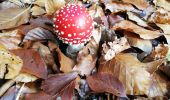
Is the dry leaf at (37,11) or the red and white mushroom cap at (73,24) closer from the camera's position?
the red and white mushroom cap at (73,24)

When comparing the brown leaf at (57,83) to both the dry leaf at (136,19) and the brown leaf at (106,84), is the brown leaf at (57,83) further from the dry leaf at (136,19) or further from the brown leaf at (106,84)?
the dry leaf at (136,19)

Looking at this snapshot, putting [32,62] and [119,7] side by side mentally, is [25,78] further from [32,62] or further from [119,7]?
[119,7]

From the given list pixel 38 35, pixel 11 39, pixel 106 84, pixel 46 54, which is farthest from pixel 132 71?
pixel 11 39

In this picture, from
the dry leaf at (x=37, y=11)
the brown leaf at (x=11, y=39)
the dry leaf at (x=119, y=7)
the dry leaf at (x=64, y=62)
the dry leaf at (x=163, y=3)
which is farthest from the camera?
the dry leaf at (x=163, y=3)

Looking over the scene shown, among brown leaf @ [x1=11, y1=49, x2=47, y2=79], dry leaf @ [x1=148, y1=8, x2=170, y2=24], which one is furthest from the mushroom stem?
dry leaf @ [x1=148, y1=8, x2=170, y2=24]

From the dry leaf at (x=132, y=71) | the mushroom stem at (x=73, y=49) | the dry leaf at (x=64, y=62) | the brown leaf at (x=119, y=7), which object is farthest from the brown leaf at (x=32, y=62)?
the brown leaf at (x=119, y=7)

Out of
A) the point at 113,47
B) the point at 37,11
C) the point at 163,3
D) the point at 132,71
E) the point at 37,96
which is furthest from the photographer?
the point at 163,3
